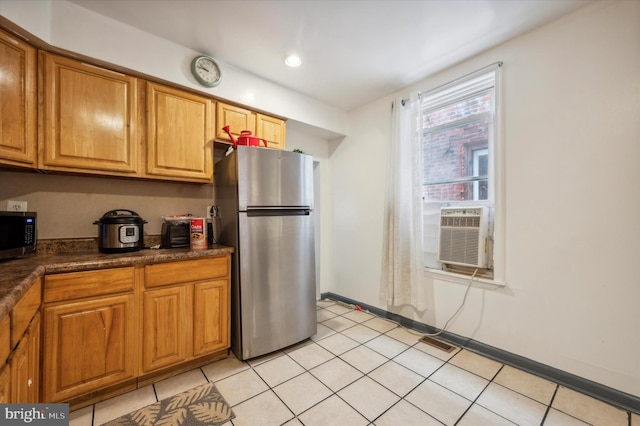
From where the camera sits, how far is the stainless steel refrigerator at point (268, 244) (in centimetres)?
202

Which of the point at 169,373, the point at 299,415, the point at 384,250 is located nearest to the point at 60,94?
the point at 169,373

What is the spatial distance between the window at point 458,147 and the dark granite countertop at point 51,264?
1990 mm

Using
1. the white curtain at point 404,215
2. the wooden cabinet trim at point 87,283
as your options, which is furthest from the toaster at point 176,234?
the white curtain at point 404,215

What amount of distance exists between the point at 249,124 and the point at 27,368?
214 centimetres

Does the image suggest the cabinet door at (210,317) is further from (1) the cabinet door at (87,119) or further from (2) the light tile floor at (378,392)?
(1) the cabinet door at (87,119)

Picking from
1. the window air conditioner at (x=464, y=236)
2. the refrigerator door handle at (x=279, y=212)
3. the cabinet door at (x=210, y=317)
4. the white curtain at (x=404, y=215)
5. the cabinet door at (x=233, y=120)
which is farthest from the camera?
the white curtain at (x=404, y=215)

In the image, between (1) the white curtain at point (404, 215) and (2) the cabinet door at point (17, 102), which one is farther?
(1) the white curtain at point (404, 215)

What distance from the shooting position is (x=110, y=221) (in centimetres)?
180

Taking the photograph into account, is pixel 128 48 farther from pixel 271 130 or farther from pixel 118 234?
pixel 118 234

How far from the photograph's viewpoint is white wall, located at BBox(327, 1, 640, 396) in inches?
62.0

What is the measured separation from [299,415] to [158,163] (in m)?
2.01

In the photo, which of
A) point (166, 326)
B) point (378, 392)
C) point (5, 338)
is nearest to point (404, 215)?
point (378, 392)

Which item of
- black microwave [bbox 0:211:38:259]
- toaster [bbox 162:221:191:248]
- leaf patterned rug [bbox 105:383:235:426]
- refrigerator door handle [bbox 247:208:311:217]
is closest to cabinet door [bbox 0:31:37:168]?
black microwave [bbox 0:211:38:259]

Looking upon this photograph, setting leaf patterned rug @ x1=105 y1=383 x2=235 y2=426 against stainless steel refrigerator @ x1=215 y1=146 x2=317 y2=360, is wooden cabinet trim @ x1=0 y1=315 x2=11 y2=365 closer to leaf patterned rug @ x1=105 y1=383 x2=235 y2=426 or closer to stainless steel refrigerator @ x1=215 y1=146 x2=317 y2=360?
leaf patterned rug @ x1=105 y1=383 x2=235 y2=426
